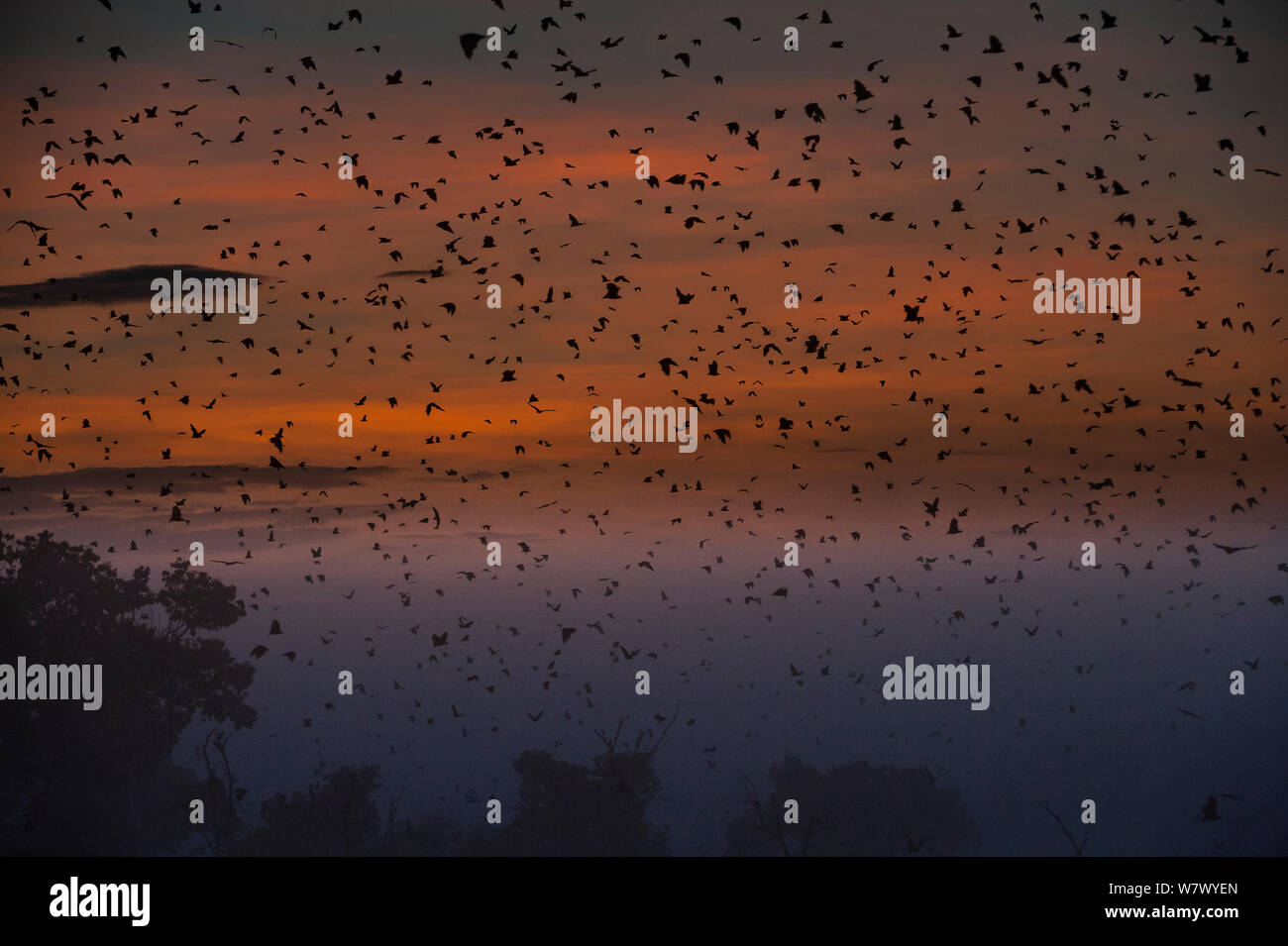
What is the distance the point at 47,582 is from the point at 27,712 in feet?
8.25

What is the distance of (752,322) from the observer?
1417cm

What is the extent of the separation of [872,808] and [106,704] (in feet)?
51.2

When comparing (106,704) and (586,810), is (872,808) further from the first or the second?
(106,704)

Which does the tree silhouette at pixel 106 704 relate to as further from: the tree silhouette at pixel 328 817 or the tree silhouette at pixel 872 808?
the tree silhouette at pixel 872 808

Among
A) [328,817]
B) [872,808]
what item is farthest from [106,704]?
[872,808]

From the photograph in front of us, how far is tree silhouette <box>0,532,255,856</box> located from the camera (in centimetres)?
2223

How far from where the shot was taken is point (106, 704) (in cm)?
2475

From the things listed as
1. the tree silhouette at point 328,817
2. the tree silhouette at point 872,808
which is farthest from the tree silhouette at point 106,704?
the tree silhouette at point 872,808

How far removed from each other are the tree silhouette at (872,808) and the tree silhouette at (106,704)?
37.7 feet

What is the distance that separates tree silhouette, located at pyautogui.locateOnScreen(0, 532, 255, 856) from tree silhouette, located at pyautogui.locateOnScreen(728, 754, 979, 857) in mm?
11481

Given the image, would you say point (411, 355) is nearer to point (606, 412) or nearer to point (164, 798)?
point (606, 412)

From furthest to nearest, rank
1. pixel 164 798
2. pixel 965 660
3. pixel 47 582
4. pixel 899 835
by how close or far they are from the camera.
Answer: pixel 899 835
pixel 164 798
pixel 47 582
pixel 965 660

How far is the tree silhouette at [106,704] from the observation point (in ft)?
72.9

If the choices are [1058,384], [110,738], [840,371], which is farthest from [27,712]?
[1058,384]
